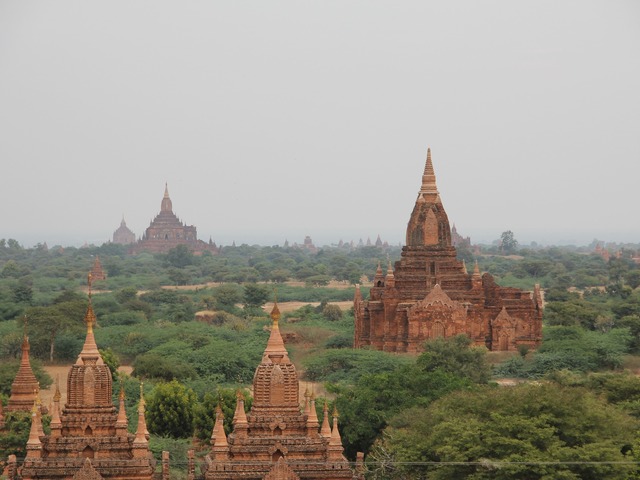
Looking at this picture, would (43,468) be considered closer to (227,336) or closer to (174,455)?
(174,455)

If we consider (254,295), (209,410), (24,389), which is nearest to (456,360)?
(209,410)

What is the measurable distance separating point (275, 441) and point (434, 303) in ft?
106

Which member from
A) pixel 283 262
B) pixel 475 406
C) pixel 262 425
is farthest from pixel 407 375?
pixel 283 262

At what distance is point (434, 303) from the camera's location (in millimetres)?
61031

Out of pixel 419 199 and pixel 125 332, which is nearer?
→ pixel 419 199

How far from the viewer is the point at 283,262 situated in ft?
612

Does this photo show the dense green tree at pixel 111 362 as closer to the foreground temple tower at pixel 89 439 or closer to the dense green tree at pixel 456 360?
the dense green tree at pixel 456 360

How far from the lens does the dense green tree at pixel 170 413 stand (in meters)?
44.0

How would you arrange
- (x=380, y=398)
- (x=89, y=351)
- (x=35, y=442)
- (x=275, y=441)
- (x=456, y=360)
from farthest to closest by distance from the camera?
(x=456, y=360) < (x=380, y=398) < (x=89, y=351) < (x=275, y=441) < (x=35, y=442)

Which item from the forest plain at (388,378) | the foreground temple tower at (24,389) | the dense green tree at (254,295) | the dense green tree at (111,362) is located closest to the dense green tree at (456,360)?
the forest plain at (388,378)

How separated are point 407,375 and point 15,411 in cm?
1251

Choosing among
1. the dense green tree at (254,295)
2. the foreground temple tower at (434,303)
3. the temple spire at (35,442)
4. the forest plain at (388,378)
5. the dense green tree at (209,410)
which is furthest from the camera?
the dense green tree at (254,295)

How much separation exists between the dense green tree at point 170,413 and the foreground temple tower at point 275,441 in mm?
14086

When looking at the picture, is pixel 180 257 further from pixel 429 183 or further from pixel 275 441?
pixel 275 441
